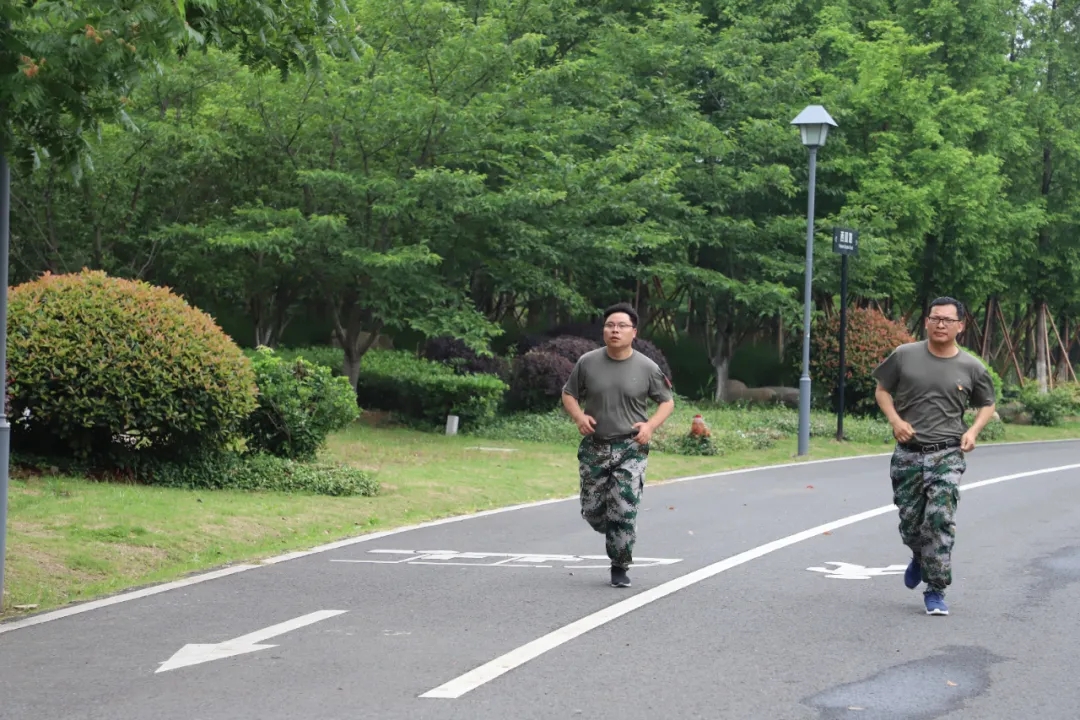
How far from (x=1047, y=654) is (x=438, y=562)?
4.92 m

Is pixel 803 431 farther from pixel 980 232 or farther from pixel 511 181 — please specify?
pixel 980 232

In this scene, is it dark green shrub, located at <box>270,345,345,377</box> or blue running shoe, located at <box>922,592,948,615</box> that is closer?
blue running shoe, located at <box>922,592,948,615</box>

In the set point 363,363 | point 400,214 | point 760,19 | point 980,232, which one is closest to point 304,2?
point 400,214

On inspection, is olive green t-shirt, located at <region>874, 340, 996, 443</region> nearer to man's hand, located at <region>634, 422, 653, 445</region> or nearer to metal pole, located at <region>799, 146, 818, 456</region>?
man's hand, located at <region>634, 422, 653, 445</region>

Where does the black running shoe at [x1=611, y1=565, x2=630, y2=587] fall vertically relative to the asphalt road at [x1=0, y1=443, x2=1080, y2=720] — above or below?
above

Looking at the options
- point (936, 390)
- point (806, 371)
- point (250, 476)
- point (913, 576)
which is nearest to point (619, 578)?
point (913, 576)

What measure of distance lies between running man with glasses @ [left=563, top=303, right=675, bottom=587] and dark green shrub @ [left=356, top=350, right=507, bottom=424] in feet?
50.6

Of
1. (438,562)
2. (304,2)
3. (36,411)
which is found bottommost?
(438,562)

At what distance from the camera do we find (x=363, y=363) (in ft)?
96.8

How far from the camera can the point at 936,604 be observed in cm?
917

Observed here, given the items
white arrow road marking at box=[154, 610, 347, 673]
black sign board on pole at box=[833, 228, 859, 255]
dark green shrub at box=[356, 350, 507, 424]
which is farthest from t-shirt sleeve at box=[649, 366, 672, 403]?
black sign board on pole at box=[833, 228, 859, 255]

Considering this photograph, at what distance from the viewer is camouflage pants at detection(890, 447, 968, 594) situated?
30.3 ft

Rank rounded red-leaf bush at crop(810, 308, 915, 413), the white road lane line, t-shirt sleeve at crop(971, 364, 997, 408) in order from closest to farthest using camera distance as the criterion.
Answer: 1. the white road lane line
2. t-shirt sleeve at crop(971, 364, 997, 408)
3. rounded red-leaf bush at crop(810, 308, 915, 413)

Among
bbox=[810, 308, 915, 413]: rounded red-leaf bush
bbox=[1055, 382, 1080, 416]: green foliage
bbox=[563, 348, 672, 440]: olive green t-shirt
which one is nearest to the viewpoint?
bbox=[563, 348, 672, 440]: olive green t-shirt
